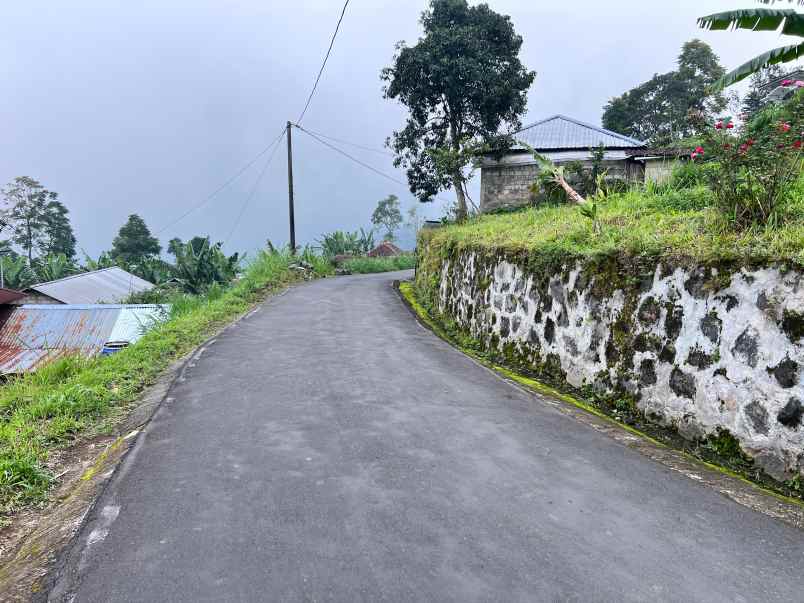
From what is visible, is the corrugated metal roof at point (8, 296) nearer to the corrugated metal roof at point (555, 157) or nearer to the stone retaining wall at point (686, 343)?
the corrugated metal roof at point (555, 157)

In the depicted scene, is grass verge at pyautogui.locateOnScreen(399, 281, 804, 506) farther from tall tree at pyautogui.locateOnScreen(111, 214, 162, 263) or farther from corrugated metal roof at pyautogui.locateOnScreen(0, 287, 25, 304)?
tall tree at pyautogui.locateOnScreen(111, 214, 162, 263)

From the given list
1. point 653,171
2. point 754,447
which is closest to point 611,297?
point 754,447

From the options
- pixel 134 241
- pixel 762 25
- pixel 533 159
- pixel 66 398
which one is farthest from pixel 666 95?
pixel 134 241

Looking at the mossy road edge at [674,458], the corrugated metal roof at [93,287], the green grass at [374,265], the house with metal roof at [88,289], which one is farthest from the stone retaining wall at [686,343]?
the corrugated metal roof at [93,287]

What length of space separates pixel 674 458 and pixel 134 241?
57.9m

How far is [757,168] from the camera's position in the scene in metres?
4.82

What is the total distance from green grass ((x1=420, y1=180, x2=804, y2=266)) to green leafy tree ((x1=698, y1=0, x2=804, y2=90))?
1.70m

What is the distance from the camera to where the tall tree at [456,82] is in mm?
22016

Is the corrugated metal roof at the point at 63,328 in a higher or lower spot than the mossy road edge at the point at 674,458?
lower

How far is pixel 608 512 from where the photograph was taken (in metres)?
3.44

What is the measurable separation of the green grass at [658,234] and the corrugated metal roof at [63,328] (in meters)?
10.7

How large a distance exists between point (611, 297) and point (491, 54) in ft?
67.6

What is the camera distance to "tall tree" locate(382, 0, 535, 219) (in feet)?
72.2

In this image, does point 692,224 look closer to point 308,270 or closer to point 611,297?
point 611,297
